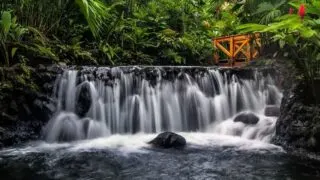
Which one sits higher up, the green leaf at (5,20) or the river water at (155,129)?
the green leaf at (5,20)

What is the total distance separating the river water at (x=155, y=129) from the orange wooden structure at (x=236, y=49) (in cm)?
299

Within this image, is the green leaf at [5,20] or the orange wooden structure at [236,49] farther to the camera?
the orange wooden structure at [236,49]

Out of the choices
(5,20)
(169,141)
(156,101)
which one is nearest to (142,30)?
(156,101)

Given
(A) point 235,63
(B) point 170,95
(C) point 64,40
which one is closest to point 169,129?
(B) point 170,95

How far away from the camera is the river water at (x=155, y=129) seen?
558 cm

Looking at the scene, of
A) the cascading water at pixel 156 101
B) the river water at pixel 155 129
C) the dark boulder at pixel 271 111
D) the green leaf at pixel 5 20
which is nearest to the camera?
the river water at pixel 155 129

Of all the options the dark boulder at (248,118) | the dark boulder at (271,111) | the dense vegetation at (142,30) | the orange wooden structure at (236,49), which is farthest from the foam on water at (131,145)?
the orange wooden structure at (236,49)

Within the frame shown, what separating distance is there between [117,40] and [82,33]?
1232 millimetres

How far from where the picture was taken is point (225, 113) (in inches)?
369

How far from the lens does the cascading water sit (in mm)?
8281

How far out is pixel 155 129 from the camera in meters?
8.74

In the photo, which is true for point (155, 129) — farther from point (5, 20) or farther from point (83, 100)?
point (5, 20)

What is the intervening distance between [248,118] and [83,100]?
11.5ft

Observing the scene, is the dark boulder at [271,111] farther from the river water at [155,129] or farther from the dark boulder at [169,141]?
the dark boulder at [169,141]
